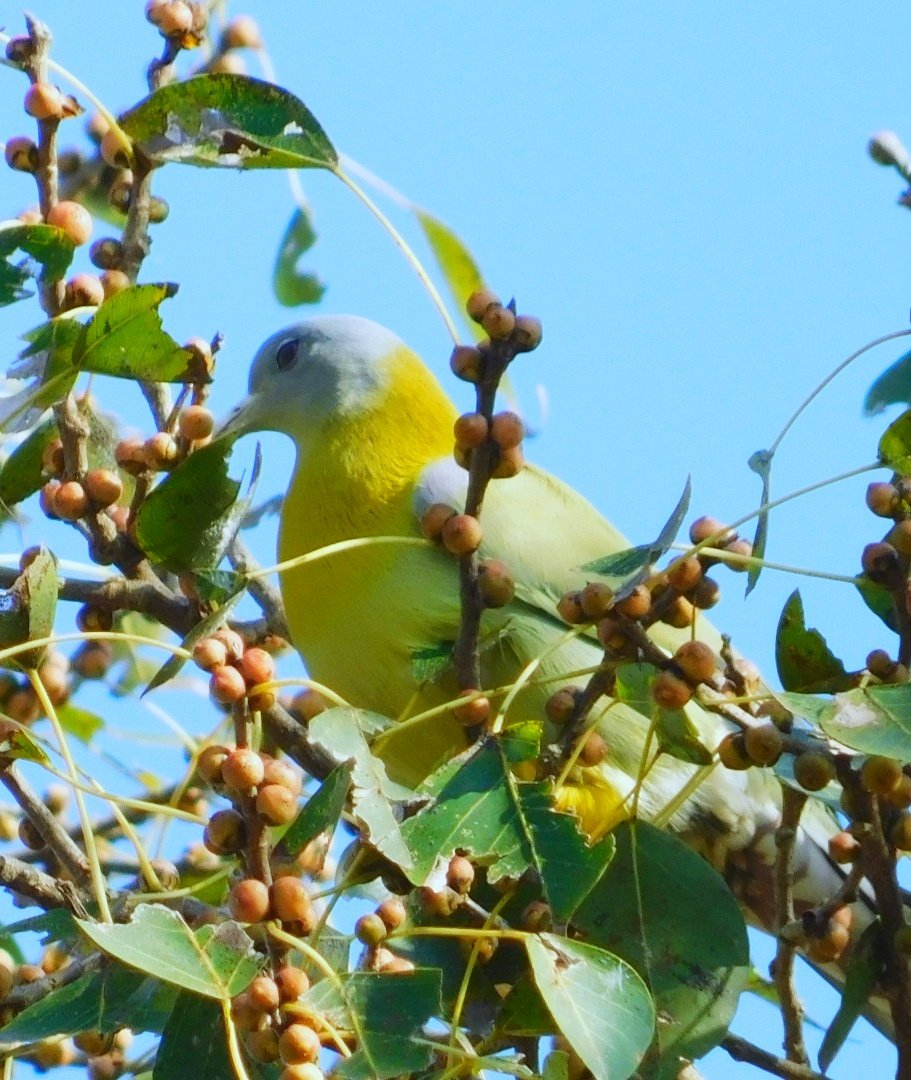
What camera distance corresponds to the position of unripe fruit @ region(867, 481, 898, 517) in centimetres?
177

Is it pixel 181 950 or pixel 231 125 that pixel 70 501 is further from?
pixel 181 950

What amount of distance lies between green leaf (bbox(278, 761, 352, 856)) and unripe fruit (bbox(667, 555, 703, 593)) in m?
0.42

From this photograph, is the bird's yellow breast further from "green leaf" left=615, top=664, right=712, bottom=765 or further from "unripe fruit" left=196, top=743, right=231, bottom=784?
"unripe fruit" left=196, top=743, right=231, bottom=784

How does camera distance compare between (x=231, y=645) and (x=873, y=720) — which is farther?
(x=231, y=645)

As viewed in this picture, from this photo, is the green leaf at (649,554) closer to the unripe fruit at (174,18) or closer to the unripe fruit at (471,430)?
the unripe fruit at (471,430)

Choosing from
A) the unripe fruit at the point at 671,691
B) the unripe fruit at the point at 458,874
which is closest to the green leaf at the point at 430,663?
the unripe fruit at the point at 458,874

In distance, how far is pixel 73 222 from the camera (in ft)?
6.46

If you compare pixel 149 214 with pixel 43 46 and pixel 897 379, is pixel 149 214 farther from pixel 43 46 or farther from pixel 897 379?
pixel 897 379

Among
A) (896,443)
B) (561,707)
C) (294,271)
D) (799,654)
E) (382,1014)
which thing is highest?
(896,443)

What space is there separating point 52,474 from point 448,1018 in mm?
831

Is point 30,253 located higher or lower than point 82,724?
higher

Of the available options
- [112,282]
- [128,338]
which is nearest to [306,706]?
[112,282]

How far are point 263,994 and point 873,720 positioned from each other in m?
0.60

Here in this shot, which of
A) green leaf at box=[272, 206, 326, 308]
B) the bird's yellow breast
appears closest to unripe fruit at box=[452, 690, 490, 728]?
the bird's yellow breast
